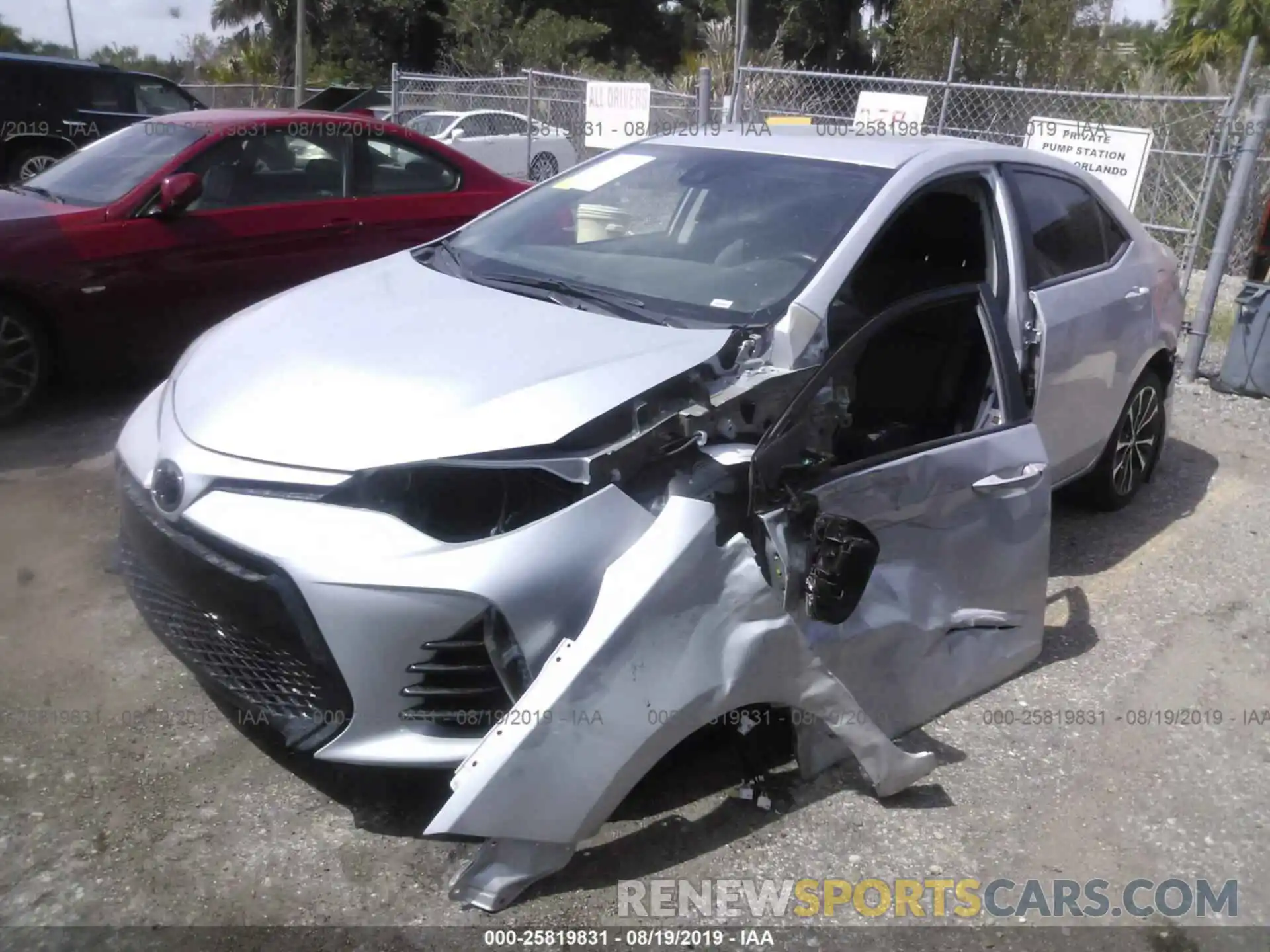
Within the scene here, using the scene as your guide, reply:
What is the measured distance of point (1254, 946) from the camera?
2.79 metres

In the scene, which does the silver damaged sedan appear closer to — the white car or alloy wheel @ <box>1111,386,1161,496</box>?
alloy wheel @ <box>1111,386,1161,496</box>

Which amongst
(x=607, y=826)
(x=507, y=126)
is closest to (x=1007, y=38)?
(x=507, y=126)

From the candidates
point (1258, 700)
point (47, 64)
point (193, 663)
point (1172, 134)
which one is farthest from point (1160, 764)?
point (47, 64)

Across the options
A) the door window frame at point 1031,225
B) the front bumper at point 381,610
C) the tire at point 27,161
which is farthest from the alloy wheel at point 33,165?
the front bumper at point 381,610

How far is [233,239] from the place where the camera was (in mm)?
6086

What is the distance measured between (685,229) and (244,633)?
2096 mm

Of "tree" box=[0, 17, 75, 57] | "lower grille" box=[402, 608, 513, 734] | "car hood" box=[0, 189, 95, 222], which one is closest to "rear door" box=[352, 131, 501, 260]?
"car hood" box=[0, 189, 95, 222]

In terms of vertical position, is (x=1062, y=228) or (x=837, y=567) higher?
(x=1062, y=228)

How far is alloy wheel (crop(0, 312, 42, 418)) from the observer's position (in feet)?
17.7

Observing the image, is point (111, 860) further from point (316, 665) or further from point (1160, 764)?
point (1160, 764)

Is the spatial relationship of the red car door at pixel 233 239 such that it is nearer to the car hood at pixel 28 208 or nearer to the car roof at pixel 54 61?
the car hood at pixel 28 208

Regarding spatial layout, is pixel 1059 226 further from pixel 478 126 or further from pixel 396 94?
pixel 478 126

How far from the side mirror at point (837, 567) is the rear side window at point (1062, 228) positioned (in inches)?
75.2

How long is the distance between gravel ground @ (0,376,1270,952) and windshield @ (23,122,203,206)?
7.90 feet
